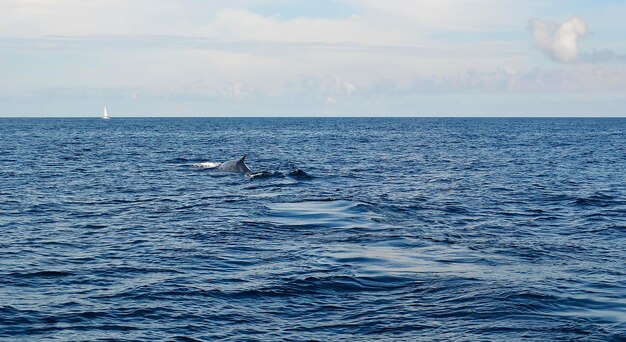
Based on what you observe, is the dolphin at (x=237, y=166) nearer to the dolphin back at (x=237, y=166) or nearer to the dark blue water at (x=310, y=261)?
the dolphin back at (x=237, y=166)

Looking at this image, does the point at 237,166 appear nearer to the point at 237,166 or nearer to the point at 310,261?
the point at 237,166

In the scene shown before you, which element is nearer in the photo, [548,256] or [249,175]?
[548,256]

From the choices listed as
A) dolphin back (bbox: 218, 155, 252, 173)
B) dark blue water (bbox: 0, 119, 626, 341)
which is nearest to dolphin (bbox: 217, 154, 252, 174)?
dolphin back (bbox: 218, 155, 252, 173)

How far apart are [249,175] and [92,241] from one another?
2408 centimetres

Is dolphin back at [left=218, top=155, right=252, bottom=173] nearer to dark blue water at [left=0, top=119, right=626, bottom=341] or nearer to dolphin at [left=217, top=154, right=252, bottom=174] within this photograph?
dolphin at [left=217, top=154, right=252, bottom=174]

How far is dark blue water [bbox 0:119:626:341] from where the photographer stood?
15344mm

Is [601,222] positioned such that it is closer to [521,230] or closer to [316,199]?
[521,230]

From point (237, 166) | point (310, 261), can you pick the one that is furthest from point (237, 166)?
point (310, 261)

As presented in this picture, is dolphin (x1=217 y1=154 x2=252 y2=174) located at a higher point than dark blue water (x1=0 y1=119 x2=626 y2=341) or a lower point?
higher

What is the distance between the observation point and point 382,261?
21016 mm

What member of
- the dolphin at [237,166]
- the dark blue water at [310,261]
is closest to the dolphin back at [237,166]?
the dolphin at [237,166]

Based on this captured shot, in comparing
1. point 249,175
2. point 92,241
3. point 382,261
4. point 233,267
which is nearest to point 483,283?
point 382,261

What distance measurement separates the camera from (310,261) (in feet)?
69.2

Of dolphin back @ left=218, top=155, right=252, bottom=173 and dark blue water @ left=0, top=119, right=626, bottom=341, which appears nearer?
dark blue water @ left=0, top=119, right=626, bottom=341
